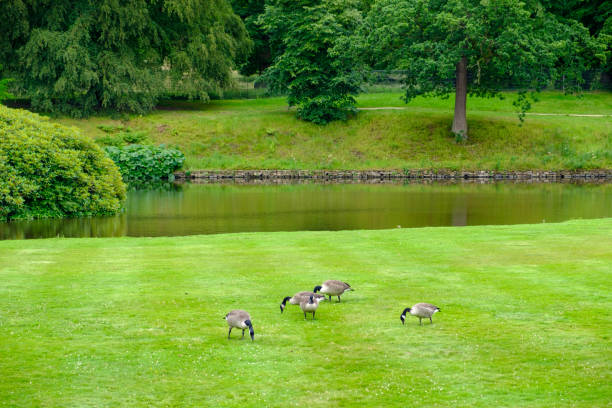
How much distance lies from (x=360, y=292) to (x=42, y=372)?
717 cm

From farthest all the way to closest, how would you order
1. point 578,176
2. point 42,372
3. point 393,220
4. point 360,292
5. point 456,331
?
1. point 578,176
2. point 393,220
3. point 360,292
4. point 456,331
5. point 42,372

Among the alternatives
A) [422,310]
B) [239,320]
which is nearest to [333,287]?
[422,310]

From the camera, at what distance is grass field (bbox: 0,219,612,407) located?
1076cm

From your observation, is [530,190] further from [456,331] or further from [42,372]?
[42,372]

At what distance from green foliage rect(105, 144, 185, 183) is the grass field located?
39208 millimetres

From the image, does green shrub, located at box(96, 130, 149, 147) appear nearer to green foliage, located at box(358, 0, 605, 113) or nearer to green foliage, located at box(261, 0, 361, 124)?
green foliage, located at box(261, 0, 361, 124)

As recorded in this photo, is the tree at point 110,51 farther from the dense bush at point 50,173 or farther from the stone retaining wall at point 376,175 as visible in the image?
the dense bush at point 50,173

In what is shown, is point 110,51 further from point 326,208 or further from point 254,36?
point 326,208

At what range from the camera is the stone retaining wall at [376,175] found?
6100 cm

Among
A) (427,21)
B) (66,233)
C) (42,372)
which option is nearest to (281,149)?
(427,21)

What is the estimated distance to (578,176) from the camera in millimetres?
60750

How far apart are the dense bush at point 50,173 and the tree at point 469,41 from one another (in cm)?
2999

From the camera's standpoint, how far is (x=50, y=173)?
1441 inches

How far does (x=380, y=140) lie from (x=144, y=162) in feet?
67.1
